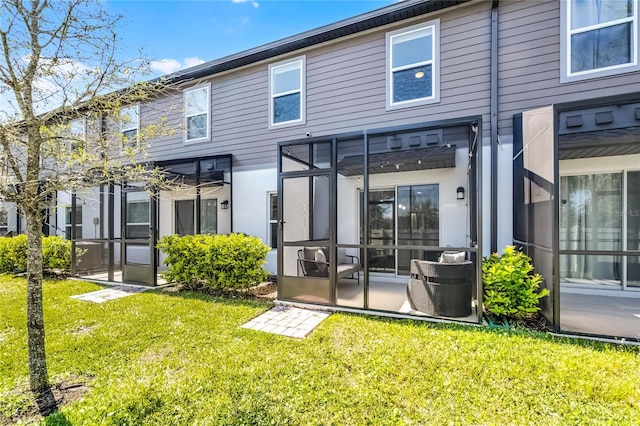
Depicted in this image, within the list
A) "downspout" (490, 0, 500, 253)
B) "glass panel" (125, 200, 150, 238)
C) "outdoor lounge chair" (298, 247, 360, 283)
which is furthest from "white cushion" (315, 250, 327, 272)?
"glass panel" (125, 200, 150, 238)

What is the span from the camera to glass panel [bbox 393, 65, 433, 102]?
20.7ft

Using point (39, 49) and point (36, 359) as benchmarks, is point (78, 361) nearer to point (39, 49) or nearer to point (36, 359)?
point (36, 359)

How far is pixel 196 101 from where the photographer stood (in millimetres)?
8859

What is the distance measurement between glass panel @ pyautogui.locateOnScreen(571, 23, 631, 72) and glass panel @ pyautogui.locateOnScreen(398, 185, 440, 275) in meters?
3.22

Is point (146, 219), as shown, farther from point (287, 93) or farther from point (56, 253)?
point (287, 93)

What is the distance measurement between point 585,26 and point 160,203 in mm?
10936

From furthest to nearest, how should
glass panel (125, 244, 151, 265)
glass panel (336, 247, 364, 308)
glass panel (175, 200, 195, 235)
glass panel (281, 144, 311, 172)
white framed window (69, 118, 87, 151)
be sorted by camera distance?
1. glass panel (175, 200, 195, 235)
2. glass panel (125, 244, 151, 265)
3. glass panel (281, 144, 311, 172)
4. glass panel (336, 247, 364, 308)
5. white framed window (69, 118, 87, 151)

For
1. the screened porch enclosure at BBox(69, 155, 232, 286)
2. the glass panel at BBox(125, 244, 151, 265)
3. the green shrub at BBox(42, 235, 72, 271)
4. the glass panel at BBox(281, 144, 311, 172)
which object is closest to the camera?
the glass panel at BBox(281, 144, 311, 172)

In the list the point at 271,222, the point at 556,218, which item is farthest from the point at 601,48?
the point at 271,222

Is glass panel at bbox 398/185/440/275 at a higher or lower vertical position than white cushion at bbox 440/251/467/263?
higher

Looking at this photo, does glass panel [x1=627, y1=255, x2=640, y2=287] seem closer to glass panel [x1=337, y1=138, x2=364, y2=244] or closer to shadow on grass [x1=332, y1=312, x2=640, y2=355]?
shadow on grass [x1=332, y1=312, x2=640, y2=355]

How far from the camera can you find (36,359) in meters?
2.81

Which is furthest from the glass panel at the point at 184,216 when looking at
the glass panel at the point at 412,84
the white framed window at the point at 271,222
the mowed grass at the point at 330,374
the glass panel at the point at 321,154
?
the glass panel at the point at 412,84

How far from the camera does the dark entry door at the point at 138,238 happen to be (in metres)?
6.94
